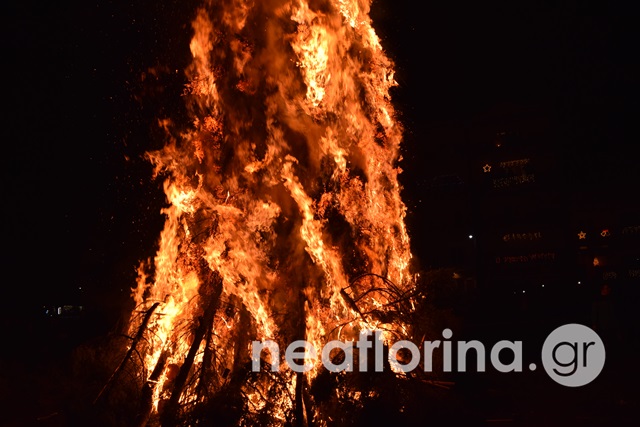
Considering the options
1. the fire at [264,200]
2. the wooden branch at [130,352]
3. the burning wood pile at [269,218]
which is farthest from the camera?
the fire at [264,200]

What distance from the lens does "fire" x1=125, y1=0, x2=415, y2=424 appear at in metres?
5.27

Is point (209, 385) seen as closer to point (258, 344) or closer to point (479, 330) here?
point (258, 344)

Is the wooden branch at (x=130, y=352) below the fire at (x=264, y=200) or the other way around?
below

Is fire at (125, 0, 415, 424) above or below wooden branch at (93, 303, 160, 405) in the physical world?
above

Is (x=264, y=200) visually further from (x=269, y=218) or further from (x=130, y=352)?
(x=130, y=352)

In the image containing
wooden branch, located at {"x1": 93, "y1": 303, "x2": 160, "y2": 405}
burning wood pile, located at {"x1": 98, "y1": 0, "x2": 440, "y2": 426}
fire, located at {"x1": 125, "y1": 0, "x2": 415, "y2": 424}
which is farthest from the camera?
fire, located at {"x1": 125, "y1": 0, "x2": 415, "y2": 424}

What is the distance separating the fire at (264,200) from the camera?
5.27 m

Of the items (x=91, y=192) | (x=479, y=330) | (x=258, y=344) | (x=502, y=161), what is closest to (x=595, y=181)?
(x=502, y=161)

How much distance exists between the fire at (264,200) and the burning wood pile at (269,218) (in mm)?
14

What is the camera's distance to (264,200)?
18.1 ft

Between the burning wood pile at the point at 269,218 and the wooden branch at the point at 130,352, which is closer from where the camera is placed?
the wooden branch at the point at 130,352

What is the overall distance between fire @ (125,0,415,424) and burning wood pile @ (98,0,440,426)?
14 millimetres

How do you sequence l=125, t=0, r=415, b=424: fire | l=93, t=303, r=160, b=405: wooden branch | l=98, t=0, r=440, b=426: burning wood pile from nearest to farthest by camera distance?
1. l=93, t=303, r=160, b=405: wooden branch
2. l=98, t=0, r=440, b=426: burning wood pile
3. l=125, t=0, r=415, b=424: fire

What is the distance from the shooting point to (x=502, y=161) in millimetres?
22531
